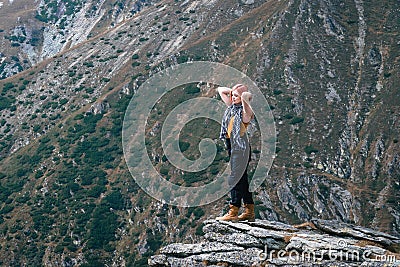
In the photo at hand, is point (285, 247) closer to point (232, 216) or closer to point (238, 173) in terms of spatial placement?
point (232, 216)

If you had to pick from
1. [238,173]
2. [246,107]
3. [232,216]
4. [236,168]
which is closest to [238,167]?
[236,168]

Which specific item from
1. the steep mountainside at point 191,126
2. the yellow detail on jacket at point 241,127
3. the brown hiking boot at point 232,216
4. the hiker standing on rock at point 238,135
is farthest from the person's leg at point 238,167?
the steep mountainside at point 191,126

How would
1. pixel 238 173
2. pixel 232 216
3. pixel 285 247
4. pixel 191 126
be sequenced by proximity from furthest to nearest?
pixel 191 126
pixel 232 216
pixel 238 173
pixel 285 247

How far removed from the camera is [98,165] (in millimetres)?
89625

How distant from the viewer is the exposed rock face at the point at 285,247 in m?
13.2

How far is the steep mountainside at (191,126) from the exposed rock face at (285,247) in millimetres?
52814

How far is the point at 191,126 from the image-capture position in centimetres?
8700

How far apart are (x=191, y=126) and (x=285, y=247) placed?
73019mm

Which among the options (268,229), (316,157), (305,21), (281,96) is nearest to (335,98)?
(281,96)

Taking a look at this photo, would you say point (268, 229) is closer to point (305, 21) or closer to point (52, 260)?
point (52, 260)

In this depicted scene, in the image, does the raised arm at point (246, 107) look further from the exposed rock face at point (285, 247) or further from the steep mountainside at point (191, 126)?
the steep mountainside at point (191, 126)

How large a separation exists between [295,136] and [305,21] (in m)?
30.0

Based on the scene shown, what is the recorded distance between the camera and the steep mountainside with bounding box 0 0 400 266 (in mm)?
72812

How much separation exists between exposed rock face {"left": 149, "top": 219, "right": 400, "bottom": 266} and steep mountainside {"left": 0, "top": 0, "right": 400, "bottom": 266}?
5281 cm
